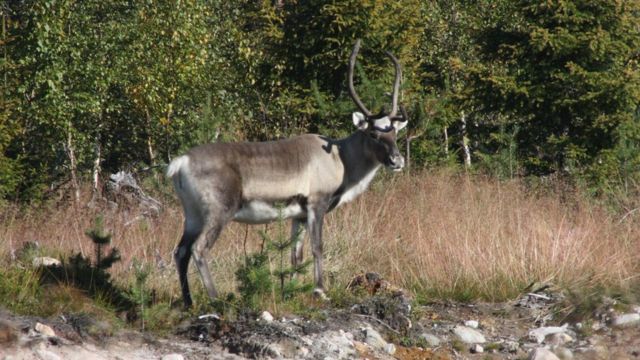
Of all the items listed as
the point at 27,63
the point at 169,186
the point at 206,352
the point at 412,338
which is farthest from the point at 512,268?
the point at 27,63

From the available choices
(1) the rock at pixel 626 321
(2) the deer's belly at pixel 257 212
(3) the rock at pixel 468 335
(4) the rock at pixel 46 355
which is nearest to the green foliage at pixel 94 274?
(2) the deer's belly at pixel 257 212

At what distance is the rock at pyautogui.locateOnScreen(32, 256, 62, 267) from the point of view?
950 cm

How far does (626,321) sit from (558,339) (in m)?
0.66

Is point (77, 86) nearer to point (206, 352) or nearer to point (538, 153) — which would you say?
point (538, 153)

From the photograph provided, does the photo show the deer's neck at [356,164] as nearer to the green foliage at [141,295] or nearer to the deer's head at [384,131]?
the deer's head at [384,131]

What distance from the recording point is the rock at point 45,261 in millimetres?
9498

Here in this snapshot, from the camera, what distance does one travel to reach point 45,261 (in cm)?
974

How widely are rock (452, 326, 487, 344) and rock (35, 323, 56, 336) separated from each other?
348 centimetres

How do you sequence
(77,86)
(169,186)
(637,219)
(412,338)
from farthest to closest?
(77,86)
(169,186)
(637,219)
(412,338)

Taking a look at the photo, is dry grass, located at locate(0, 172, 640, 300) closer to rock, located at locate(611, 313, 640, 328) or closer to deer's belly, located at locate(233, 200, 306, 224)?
deer's belly, located at locate(233, 200, 306, 224)

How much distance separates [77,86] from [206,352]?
14.1 meters

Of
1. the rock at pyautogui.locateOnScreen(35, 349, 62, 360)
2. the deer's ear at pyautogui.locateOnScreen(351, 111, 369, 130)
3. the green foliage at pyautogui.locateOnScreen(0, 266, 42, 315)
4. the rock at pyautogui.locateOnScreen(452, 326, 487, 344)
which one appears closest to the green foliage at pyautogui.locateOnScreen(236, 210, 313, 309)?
the rock at pyautogui.locateOnScreen(452, 326, 487, 344)

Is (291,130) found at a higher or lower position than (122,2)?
lower

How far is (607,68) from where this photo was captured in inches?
731
